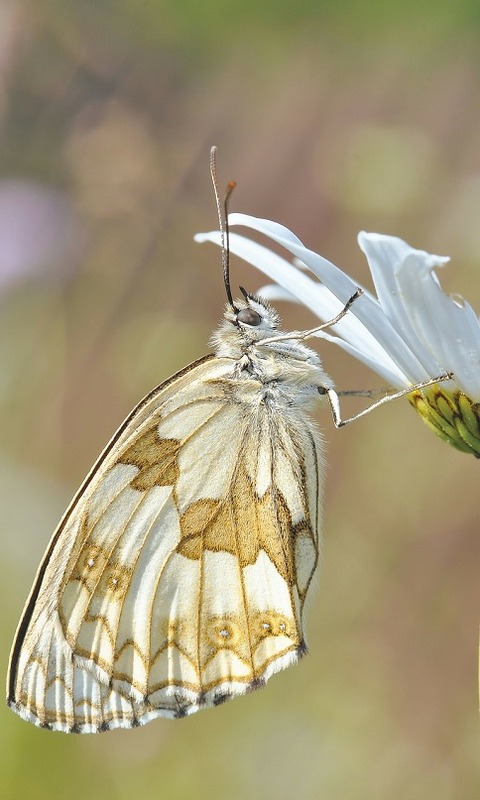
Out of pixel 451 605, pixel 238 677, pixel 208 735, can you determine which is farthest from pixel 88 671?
pixel 451 605

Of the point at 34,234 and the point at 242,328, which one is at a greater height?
the point at 34,234

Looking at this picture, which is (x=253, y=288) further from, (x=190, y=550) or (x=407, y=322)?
(x=407, y=322)

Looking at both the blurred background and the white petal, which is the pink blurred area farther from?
the white petal

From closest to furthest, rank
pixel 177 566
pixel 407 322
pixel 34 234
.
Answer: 1. pixel 407 322
2. pixel 177 566
3. pixel 34 234

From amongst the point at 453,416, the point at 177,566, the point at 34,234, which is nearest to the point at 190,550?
the point at 177,566

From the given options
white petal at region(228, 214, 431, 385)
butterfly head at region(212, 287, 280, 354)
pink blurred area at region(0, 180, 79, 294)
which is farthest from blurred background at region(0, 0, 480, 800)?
white petal at region(228, 214, 431, 385)

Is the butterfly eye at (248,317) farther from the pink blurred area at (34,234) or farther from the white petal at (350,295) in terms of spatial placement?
the pink blurred area at (34,234)

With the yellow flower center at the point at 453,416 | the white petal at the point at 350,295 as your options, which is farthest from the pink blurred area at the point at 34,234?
the yellow flower center at the point at 453,416

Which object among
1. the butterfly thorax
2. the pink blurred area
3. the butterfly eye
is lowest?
the butterfly thorax
